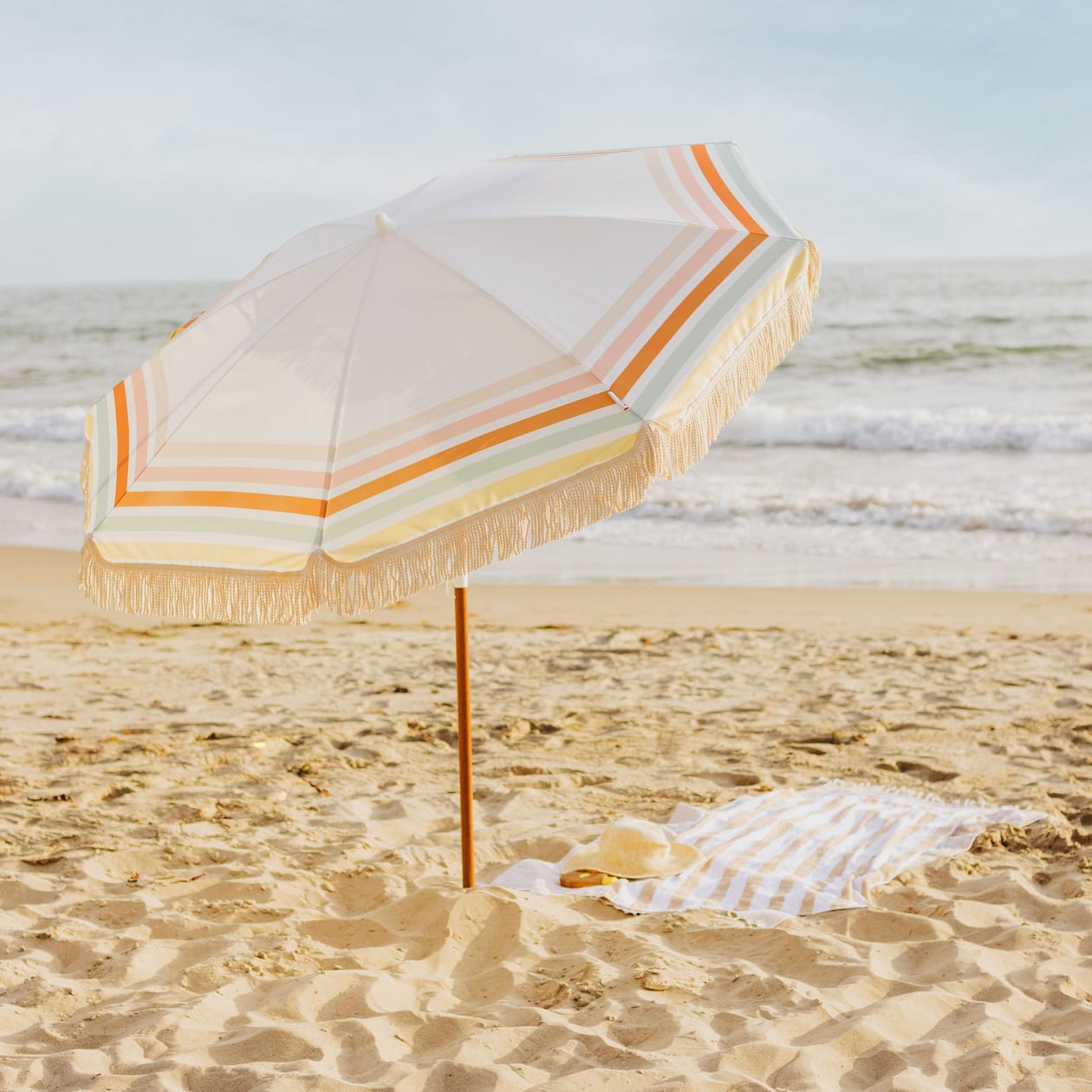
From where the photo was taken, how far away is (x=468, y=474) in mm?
2375

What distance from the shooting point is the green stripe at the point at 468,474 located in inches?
92.4

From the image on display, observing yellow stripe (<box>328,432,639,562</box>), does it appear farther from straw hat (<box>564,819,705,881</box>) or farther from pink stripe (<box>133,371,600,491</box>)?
straw hat (<box>564,819,705,881</box>)

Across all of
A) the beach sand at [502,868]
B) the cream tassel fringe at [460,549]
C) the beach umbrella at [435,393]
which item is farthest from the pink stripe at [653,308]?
the beach sand at [502,868]

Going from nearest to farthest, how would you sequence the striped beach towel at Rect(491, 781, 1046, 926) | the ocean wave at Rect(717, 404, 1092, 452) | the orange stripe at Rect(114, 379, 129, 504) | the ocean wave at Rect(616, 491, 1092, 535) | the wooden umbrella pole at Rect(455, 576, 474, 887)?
the orange stripe at Rect(114, 379, 129, 504)
the wooden umbrella pole at Rect(455, 576, 474, 887)
the striped beach towel at Rect(491, 781, 1046, 926)
the ocean wave at Rect(616, 491, 1092, 535)
the ocean wave at Rect(717, 404, 1092, 452)

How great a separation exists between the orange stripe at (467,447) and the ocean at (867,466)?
7.07m

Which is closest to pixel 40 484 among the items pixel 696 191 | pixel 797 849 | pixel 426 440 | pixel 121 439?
pixel 121 439

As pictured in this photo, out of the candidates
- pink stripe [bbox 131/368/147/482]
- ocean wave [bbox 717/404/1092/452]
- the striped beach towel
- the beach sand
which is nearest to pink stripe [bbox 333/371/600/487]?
pink stripe [bbox 131/368/147/482]

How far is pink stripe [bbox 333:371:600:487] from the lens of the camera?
242 centimetres

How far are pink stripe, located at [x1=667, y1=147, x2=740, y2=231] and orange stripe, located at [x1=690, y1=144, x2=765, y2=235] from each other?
3 centimetres

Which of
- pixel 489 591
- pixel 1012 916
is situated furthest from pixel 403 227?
pixel 489 591

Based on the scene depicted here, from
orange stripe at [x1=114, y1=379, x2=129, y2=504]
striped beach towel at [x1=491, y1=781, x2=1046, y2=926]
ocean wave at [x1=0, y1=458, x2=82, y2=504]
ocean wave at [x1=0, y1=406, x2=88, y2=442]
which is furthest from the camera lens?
ocean wave at [x1=0, y1=406, x2=88, y2=442]

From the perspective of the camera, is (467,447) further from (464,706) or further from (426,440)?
(464,706)

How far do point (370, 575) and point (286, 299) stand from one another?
90cm

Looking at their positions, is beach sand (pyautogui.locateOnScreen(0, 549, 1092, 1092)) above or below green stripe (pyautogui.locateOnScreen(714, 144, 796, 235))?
below
